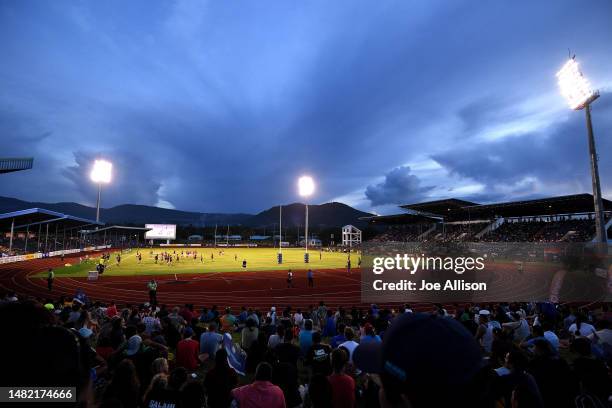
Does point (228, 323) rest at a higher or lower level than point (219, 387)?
lower

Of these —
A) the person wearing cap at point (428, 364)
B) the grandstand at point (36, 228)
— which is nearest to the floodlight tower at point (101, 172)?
the grandstand at point (36, 228)

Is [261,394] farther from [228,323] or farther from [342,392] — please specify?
[228,323]

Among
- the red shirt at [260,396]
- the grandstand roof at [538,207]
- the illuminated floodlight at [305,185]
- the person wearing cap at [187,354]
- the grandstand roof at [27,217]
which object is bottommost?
the person wearing cap at [187,354]

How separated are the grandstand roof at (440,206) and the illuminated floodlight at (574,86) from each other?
32579 mm

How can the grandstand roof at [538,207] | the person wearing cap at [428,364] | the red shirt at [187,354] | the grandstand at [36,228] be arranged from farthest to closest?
the grandstand roof at [538,207], the grandstand at [36,228], the red shirt at [187,354], the person wearing cap at [428,364]

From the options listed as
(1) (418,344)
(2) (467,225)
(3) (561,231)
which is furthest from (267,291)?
(2) (467,225)

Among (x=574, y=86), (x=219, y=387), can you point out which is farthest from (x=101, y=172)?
(x=574, y=86)

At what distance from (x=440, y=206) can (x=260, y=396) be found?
71849 mm

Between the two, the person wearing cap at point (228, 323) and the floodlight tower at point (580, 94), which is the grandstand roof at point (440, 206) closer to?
the floodlight tower at point (580, 94)

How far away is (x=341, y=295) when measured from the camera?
92.7 feet

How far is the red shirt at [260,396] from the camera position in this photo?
4297mm

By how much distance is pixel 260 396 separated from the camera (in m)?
4.33

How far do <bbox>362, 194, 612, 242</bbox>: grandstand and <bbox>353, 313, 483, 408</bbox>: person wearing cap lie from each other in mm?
59309

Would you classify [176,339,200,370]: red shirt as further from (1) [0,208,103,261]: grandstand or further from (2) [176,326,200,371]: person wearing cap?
(1) [0,208,103,261]: grandstand
